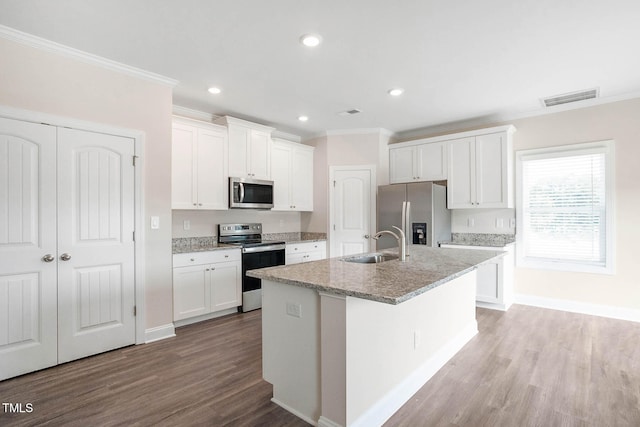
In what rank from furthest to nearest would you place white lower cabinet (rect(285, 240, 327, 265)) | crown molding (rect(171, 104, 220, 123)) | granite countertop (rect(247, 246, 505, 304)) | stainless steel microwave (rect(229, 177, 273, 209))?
1. white lower cabinet (rect(285, 240, 327, 265))
2. stainless steel microwave (rect(229, 177, 273, 209))
3. crown molding (rect(171, 104, 220, 123))
4. granite countertop (rect(247, 246, 505, 304))

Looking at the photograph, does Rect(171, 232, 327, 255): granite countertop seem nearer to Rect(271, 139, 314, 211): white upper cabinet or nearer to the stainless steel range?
the stainless steel range

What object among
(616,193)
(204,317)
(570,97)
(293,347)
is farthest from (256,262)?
(616,193)

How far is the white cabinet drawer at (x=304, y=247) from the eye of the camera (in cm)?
478

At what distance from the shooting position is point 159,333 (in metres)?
3.27

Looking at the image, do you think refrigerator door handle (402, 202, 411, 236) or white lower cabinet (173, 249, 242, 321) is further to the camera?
refrigerator door handle (402, 202, 411, 236)

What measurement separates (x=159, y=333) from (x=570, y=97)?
5173 millimetres

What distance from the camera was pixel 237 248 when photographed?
13.6 feet

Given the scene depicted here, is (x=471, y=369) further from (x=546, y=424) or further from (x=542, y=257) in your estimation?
(x=542, y=257)

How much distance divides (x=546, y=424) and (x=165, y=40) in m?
3.65

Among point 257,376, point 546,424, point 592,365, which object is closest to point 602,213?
point 592,365

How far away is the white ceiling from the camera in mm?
2207

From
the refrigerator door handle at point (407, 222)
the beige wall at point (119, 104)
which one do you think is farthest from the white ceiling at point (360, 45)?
the refrigerator door handle at point (407, 222)

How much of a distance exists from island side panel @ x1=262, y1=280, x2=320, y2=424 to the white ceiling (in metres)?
1.86

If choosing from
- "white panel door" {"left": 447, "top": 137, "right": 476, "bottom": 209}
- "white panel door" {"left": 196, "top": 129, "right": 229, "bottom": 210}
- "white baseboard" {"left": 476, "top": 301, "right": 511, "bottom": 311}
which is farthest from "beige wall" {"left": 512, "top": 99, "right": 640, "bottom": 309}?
"white panel door" {"left": 196, "top": 129, "right": 229, "bottom": 210}
